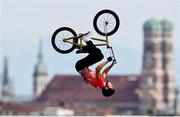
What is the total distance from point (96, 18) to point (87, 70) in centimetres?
102

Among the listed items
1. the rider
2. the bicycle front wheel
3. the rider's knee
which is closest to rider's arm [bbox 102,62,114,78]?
the rider

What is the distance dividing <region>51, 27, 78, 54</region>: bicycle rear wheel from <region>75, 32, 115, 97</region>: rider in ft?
0.97

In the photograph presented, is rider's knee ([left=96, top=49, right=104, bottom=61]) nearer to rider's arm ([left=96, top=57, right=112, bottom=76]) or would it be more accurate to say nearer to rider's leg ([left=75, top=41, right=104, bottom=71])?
rider's leg ([left=75, top=41, right=104, bottom=71])

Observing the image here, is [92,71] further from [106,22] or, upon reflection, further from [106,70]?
[106,22]

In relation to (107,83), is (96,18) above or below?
above

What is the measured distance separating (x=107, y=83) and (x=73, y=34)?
3.80 ft

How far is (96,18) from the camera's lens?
2031 cm

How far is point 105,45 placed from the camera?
66.2ft

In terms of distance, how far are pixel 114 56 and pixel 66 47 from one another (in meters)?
0.98

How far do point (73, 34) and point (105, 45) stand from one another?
2.23 feet

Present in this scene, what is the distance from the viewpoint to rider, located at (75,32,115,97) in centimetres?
2000

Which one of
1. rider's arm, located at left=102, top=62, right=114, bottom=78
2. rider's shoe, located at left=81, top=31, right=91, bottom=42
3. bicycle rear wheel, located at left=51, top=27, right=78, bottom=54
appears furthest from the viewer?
bicycle rear wheel, located at left=51, top=27, right=78, bottom=54

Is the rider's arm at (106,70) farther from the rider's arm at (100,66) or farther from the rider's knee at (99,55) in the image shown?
the rider's knee at (99,55)

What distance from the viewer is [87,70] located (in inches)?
793
